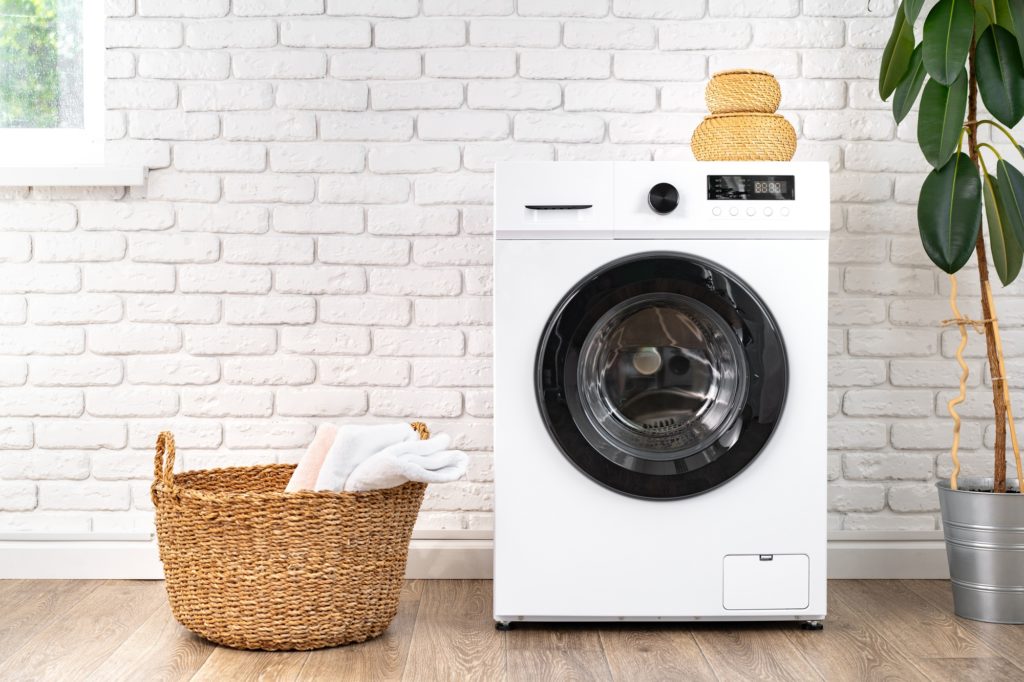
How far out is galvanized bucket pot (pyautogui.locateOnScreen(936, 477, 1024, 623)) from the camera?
1.91m

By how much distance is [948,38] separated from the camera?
185cm

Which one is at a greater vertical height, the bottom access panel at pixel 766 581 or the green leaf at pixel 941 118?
the green leaf at pixel 941 118

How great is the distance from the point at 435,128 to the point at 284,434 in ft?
2.70

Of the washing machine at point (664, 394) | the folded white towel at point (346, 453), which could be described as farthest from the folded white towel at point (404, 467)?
the washing machine at point (664, 394)

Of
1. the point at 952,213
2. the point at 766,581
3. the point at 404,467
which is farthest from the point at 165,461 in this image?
the point at 952,213

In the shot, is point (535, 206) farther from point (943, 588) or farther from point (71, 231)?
point (943, 588)

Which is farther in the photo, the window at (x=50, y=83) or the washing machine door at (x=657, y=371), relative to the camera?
the window at (x=50, y=83)

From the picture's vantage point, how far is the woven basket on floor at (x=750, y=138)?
194 centimetres

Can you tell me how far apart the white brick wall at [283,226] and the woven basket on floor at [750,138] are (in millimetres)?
346

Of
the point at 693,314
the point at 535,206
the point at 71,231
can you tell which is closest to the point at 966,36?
the point at 693,314

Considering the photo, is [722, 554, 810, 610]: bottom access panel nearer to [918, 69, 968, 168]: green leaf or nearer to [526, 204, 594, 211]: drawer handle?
[526, 204, 594, 211]: drawer handle

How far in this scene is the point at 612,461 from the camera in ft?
6.00

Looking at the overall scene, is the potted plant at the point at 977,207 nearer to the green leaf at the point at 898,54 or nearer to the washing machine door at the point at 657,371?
the green leaf at the point at 898,54

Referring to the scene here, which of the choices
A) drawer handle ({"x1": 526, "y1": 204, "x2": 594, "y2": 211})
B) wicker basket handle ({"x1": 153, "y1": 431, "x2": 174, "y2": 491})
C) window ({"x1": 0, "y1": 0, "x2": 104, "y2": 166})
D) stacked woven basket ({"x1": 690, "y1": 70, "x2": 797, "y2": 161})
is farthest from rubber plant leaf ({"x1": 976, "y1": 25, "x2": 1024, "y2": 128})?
window ({"x1": 0, "y1": 0, "x2": 104, "y2": 166})
